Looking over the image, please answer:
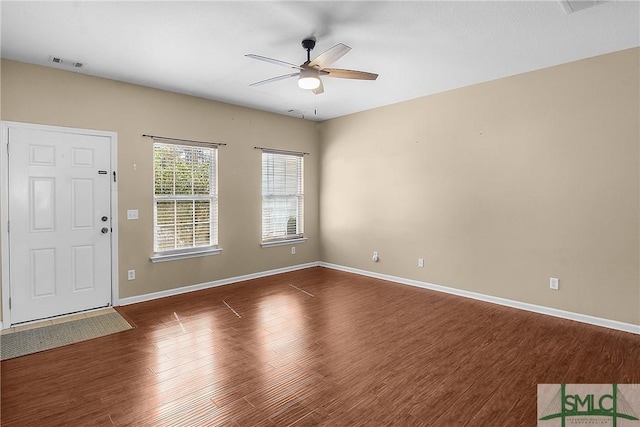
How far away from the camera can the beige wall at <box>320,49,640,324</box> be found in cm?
342

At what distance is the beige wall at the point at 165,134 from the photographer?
12.2 feet

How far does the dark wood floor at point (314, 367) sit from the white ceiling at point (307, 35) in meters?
2.77

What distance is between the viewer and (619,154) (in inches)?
133

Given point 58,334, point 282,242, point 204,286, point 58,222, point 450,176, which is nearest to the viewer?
point 58,334

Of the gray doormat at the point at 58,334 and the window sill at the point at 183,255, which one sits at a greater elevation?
the window sill at the point at 183,255

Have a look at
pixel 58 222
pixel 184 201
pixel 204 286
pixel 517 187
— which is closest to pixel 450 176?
pixel 517 187

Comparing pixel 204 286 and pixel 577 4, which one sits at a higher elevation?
pixel 577 4

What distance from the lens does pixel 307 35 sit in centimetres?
301

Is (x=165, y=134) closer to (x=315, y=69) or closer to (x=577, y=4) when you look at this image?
(x=315, y=69)

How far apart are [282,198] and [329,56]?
3.41m

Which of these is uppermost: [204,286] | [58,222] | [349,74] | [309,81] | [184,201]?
[349,74]

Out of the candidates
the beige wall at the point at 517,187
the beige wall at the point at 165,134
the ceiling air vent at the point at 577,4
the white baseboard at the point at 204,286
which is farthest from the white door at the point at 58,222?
the ceiling air vent at the point at 577,4

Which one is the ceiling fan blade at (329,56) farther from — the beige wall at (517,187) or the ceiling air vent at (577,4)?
the beige wall at (517,187)

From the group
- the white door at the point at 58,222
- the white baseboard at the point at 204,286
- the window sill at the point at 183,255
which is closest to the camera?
the white door at the point at 58,222
